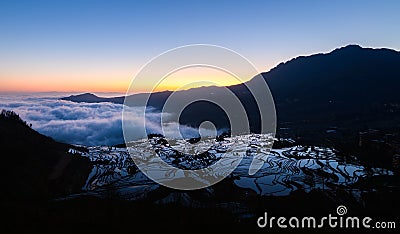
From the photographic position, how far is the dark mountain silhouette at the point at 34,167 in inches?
1379

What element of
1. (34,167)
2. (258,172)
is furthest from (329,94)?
(34,167)

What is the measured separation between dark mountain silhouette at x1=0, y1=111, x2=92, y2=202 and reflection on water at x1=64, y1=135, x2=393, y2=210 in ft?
9.29

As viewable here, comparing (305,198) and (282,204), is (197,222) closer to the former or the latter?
(282,204)

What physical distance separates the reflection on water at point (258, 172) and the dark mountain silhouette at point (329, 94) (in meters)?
32.9

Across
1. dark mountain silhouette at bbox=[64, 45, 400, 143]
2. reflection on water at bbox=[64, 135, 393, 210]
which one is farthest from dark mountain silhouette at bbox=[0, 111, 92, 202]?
dark mountain silhouette at bbox=[64, 45, 400, 143]

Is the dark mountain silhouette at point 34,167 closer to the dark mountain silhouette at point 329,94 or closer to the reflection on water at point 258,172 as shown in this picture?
the reflection on water at point 258,172

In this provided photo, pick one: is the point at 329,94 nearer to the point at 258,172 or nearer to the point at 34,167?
the point at 258,172

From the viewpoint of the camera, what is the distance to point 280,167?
165 feet

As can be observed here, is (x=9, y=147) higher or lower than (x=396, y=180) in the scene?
higher

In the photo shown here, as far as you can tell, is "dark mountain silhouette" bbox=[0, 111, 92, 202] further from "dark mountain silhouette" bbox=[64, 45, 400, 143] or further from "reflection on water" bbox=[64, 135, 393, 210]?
"dark mountain silhouette" bbox=[64, 45, 400, 143]

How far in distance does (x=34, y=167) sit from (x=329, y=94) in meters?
127

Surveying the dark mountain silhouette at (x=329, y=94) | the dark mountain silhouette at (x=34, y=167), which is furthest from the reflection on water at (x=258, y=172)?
the dark mountain silhouette at (x=329, y=94)

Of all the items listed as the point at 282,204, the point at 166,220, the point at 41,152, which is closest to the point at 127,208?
the point at 166,220

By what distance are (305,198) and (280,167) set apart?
19247mm
